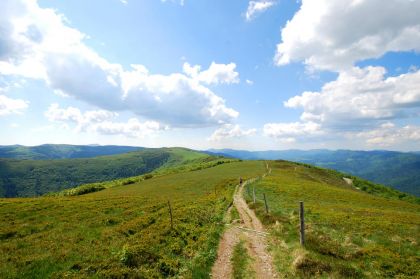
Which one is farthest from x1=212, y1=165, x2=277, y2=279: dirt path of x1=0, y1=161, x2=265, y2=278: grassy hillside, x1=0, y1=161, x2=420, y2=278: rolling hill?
x1=0, y1=161, x2=265, y2=278: grassy hillside

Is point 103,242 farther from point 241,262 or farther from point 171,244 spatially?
point 241,262

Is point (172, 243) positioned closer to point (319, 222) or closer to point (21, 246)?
point (21, 246)

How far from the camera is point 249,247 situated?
1908 centimetres

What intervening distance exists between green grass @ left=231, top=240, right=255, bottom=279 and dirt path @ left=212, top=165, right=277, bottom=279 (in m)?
0.25

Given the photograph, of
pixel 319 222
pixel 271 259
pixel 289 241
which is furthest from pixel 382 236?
pixel 271 259

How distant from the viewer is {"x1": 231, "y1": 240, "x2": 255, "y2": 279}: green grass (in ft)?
47.2

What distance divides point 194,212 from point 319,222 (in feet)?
42.5

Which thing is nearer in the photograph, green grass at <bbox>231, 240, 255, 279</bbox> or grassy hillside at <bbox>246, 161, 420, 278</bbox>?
grassy hillside at <bbox>246, 161, 420, 278</bbox>

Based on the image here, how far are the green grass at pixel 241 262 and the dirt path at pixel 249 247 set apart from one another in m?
0.25

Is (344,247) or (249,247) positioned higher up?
(344,247)

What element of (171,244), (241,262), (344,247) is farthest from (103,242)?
(344,247)

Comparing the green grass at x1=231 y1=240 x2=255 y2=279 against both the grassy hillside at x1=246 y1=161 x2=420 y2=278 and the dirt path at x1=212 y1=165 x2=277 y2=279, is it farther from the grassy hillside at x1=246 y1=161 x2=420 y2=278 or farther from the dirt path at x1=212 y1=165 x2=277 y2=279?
the grassy hillside at x1=246 y1=161 x2=420 y2=278

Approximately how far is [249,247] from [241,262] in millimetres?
3063

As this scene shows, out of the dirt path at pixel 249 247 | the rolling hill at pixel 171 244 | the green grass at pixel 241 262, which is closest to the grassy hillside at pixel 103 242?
the rolling hill at pixel 171 244
